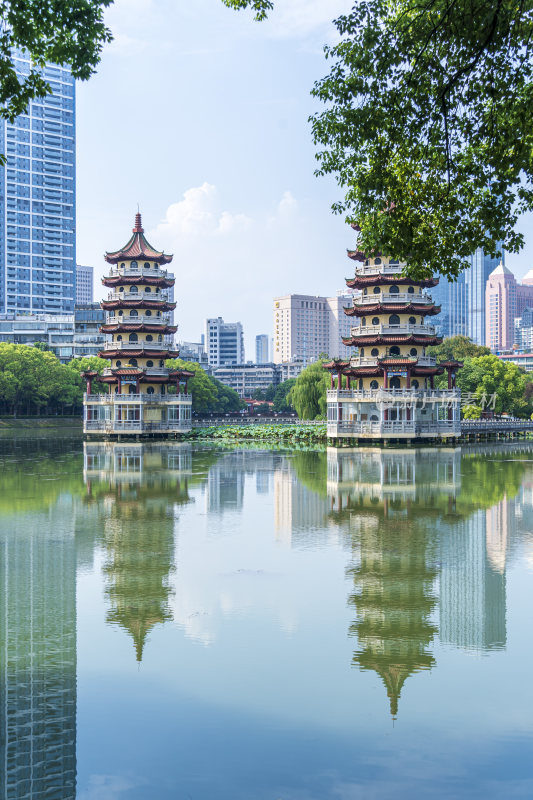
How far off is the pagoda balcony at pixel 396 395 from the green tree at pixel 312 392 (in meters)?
13.6

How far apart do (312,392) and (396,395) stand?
18.5m

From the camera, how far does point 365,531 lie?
2138 cm

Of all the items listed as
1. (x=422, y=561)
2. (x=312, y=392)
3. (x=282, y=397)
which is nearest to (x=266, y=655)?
(x=422, y=561)

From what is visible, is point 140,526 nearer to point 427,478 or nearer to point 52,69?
point 427,478

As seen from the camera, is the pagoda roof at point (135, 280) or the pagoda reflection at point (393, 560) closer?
the pagoda reflection at point (393, 560)

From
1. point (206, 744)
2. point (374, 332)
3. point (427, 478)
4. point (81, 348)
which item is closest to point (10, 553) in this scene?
point (206, 744)

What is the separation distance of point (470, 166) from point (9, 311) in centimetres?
16114

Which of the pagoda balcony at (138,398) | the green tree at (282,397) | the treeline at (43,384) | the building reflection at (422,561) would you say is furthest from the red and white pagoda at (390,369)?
the green tree at (282,397)

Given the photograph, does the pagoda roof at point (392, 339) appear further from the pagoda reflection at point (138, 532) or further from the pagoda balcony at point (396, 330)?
the pagoda reflection at point (138, 532)

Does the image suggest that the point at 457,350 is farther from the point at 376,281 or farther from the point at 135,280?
the point at 135,280

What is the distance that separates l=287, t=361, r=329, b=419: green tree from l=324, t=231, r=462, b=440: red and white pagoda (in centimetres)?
1303

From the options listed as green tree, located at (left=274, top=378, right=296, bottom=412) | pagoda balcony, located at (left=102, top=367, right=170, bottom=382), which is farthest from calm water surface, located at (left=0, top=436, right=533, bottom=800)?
green tree, located at (left=274, top=378, right=296, bottom=412)

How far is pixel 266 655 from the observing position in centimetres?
1131

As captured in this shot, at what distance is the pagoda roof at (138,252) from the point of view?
233 feet
